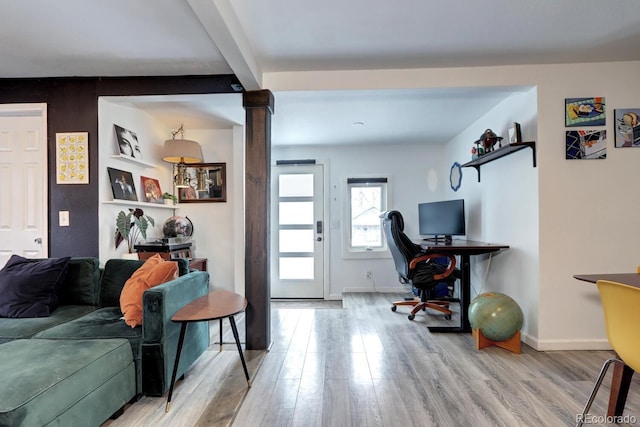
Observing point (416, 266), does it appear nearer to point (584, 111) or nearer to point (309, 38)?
point (584, 111)

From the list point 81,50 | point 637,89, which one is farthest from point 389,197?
point 81,50

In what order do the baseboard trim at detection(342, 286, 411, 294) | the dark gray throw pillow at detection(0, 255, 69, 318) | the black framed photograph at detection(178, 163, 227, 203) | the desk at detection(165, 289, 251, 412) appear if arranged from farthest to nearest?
the baseboard trim at detection(342, 286, 411, 294), the black framed photograph at detection(178, 163, 227, 203), the dark gray throw pillow at detection(0, 255, 69, 318), the desk at detection(165, 289, 251, 412)

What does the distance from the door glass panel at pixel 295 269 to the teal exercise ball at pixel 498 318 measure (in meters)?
2.53

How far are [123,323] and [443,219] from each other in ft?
10.7

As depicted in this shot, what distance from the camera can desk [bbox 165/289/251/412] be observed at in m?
1.79

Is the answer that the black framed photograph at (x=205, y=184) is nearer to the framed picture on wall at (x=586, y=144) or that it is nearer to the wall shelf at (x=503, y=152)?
the wall shelf at (x=503, y=152)

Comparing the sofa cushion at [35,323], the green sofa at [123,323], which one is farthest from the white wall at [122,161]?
the sofa cushion at [35,323]

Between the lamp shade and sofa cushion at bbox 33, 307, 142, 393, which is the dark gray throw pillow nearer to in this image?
sofa cushion at bbox 33, 307, 142, 393

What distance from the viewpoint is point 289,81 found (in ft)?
8.64

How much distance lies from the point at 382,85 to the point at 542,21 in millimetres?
1081

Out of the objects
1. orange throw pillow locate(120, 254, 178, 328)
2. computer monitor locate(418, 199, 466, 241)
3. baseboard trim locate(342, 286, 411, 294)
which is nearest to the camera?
orange throw pillow locate(120, 254, 178, 328)

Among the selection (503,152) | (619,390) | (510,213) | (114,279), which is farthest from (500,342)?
(114,279)

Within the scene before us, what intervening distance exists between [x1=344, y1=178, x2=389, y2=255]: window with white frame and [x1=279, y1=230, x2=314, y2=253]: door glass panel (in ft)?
2.05

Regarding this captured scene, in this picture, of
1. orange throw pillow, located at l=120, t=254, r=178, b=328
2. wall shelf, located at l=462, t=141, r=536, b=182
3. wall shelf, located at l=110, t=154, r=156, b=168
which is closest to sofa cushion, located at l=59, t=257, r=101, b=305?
orange throw pillow, located at l=120, t=254, r=178, b=328
